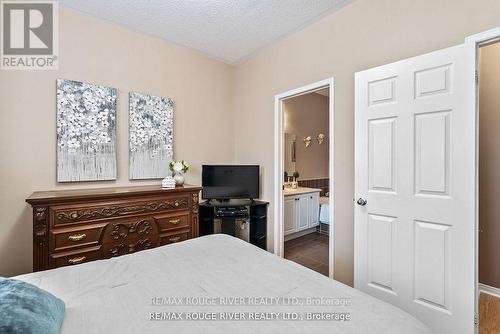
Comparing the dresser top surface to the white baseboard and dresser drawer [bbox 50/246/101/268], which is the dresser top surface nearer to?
dresser drawer [bbox 50/246/101/268]

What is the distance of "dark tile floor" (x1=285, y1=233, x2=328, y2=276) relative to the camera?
322cm

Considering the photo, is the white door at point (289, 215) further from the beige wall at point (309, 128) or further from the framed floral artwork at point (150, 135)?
the framed floral artwork at point (150, 135)

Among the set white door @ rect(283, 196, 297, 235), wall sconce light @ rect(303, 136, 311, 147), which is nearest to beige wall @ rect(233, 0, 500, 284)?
Answer: white door @ rect(283, 196, 297, 235)

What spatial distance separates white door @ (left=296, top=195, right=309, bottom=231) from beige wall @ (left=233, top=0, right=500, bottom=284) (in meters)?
1.01

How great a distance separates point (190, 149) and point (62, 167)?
145 cm

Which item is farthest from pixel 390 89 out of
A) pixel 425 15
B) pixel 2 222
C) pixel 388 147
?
pixel 2 222

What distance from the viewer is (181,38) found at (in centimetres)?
309

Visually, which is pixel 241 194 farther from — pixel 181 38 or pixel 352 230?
pixel 181 38

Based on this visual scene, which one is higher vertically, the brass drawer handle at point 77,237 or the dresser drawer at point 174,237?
the brass drawer handle at point 77,237

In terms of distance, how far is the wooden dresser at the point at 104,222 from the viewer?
1.96m

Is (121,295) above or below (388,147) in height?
below

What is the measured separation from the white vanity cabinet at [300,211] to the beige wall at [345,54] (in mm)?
756

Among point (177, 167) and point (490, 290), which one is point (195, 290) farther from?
point (490, 290)

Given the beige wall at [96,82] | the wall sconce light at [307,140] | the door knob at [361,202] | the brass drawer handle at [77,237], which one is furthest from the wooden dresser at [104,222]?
the wall sconce light at [307,140]
